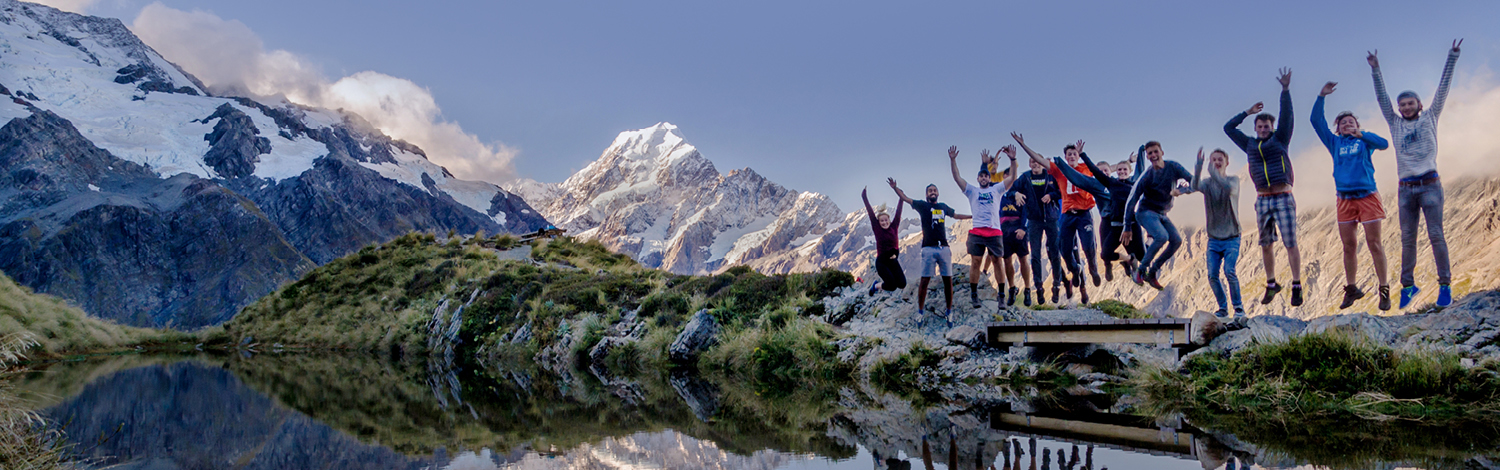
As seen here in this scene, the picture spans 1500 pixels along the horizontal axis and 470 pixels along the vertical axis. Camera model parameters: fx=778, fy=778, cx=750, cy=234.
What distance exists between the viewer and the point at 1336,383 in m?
6.73

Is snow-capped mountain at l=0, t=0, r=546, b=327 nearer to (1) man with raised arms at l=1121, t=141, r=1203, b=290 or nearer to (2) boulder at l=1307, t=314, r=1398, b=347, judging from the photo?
(1) man with raised arms at l=1121, t=141, r=1203, b=290

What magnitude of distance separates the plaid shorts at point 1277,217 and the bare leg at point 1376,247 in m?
0.62

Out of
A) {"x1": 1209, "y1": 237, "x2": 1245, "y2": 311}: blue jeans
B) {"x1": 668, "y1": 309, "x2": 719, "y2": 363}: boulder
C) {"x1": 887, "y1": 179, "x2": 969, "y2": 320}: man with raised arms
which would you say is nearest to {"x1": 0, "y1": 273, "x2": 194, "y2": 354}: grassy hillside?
{"x1": 668, "y1": 309, "x2": 719, "y2": 363}: boulder

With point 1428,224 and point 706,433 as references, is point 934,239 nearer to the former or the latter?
point 1428,224

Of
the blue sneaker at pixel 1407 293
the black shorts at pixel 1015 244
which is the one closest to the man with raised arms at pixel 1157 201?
the black shorts at pixel 1015 244

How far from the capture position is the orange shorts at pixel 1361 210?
7531 mm

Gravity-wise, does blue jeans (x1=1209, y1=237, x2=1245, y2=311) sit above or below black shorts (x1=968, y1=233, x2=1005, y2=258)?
below

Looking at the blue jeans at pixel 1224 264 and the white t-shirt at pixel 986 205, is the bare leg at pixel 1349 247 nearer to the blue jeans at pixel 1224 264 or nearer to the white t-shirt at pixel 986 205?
the blue jeans at pixel 1224 264

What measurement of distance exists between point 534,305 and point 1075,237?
12941 millimetres

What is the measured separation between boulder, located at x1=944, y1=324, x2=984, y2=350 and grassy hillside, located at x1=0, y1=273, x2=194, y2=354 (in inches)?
745

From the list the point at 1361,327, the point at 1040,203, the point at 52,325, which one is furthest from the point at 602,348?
the point at 52,325

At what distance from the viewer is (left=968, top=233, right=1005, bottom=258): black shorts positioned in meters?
10.5

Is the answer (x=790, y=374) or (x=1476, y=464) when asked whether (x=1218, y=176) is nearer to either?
(x=1476, y=464)

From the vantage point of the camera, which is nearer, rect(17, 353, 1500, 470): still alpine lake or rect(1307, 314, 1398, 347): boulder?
rect(17, 353, 1500, 470): still alpine lake
